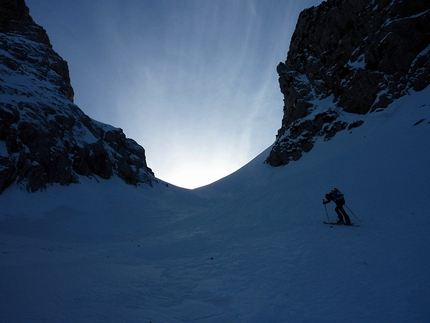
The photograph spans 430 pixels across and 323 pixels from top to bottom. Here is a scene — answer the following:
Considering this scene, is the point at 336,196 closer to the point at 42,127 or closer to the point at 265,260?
the point at 265,260

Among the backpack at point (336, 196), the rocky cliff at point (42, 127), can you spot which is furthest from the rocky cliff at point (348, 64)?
the rocky cliff at point (42, 127)

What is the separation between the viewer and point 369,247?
8.96 m

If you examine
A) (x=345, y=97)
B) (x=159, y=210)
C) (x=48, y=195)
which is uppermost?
(x=345, y=97)

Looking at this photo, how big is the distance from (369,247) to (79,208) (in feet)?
102

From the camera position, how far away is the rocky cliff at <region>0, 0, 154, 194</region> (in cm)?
2839

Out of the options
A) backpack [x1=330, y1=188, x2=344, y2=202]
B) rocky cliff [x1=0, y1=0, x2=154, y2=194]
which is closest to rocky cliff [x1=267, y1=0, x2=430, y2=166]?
backpack [x1=330, y1=188, x2=344, y2=202]

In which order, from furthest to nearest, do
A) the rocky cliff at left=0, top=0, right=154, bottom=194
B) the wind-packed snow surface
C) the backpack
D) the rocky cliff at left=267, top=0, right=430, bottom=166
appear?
the rocky cliff at left=267, top=0, right=430, bottom=166
the rocky cliff at left=0, top=0, right=154, bottom=194
the backpack
the wind-packed snow surface

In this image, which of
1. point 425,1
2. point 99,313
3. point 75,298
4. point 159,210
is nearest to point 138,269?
point 75,298

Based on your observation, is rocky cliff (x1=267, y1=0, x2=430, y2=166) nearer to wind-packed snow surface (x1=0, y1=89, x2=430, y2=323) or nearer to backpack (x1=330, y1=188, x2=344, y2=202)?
wind-packed snow surface (x1=0, y1=89, x2=430, y2=323)

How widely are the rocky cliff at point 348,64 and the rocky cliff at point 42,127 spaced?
3676 centimetres

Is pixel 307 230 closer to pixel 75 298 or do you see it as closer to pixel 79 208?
pixel 75 298

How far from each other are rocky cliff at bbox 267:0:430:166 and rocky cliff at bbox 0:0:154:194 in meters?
36.8

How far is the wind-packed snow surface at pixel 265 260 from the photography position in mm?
5719

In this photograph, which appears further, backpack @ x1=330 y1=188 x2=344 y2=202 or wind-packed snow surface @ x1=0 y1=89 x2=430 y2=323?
backpack @ x1=330 y1=188 x2=344 y2=202
